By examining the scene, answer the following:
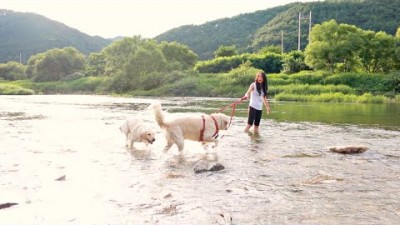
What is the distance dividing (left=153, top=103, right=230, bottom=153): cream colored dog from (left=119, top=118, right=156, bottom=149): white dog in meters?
0.55

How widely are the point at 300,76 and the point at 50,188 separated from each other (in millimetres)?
56182

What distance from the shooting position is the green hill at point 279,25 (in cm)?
11569

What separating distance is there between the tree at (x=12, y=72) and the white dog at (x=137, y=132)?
116391 mm

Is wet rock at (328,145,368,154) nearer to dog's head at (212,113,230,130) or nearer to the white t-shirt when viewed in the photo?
dog's head at (212,113,230,130)

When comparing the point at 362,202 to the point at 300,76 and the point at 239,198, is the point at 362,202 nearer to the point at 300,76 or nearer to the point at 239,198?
the point at 239,198

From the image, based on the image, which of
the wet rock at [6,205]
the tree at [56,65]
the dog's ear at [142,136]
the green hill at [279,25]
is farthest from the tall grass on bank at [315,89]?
the tree at [56,65]

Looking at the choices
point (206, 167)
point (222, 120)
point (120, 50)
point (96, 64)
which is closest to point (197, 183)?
point (206, 167)

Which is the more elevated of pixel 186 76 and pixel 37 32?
pixel 37 32

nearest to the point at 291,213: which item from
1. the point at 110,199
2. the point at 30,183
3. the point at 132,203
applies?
the point at 132,203

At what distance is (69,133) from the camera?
44.3 ft

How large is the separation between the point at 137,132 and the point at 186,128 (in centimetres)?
151

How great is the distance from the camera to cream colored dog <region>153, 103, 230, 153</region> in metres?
9.50

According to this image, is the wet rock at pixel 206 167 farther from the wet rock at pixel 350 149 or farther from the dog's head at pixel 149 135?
the wet rock at pixel 350 149

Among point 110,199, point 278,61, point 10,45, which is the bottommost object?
point 110,199
